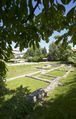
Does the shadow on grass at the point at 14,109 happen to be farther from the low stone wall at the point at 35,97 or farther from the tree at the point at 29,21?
the tree at the point at 29,21

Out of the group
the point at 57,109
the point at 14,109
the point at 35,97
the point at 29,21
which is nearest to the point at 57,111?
the point at 57,109

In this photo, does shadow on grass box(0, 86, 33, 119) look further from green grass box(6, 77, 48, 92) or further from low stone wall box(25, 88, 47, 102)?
green grass box(6, 77, 48, 92)

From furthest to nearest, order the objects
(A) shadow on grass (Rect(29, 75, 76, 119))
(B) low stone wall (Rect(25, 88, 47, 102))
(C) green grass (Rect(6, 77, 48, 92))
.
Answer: (C) green grass (Rect(6, 77, 48, 92)) < (B) low stone wall (Rect(25, 88, 47, 102)) < (A) shadow on grass (Rect(29, 75, 76, 119))

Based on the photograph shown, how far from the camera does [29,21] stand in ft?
6.27

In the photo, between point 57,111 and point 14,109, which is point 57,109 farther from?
point 14,109

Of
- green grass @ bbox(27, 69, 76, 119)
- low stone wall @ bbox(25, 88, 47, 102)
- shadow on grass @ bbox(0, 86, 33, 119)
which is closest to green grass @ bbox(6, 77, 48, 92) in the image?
low stone wall @ bbox(25, 88, 47, 102)

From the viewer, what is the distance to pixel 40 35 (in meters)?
2.21

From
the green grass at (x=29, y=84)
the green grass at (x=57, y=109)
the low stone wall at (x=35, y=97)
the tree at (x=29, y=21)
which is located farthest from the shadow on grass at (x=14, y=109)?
the green grass at (x=29, y=84)

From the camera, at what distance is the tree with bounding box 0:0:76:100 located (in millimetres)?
1477

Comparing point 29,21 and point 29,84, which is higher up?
point 29,21

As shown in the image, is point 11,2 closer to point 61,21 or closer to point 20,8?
point 20,8

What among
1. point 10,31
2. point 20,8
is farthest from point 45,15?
point 10,31

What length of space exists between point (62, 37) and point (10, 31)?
5.33ft

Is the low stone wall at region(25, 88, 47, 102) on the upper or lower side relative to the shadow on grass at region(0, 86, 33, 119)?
lower
